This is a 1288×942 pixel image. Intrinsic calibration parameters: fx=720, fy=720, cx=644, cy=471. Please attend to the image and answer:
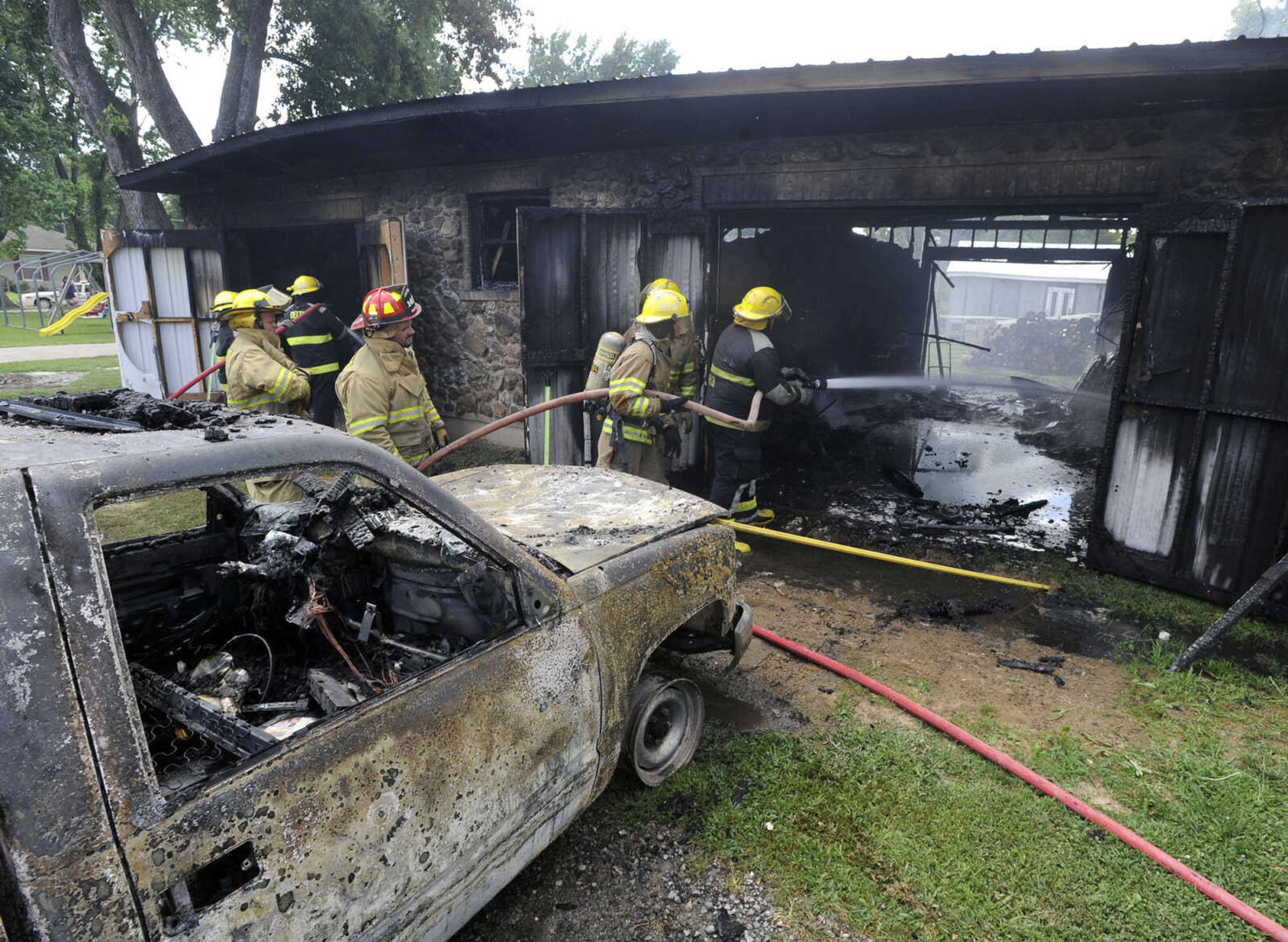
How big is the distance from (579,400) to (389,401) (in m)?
1.54

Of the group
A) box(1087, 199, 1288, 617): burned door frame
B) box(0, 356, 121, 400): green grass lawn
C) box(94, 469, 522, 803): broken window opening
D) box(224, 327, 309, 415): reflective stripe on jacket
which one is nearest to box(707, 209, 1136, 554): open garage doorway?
box(1087, 199, 1288, 617): burned door frame

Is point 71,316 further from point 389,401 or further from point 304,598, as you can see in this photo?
point 304,598

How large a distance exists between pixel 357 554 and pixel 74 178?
39.4 meters

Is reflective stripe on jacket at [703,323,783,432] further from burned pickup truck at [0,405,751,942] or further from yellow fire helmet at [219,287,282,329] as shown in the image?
yellow fire helmet at [219,287,282,329]

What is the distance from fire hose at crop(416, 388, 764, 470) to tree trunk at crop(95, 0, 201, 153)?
1038 centimetres

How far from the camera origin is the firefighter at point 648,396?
5.71 m

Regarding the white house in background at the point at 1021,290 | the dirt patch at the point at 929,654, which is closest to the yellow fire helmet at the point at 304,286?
the dirt patch at the point at 929,654

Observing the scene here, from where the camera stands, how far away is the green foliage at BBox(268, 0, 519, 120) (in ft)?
50.5

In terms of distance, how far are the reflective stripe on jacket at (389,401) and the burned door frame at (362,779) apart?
2739 mm

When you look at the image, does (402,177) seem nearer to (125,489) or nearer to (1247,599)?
(125,489)

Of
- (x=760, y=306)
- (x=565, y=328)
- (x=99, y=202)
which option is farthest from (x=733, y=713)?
(x=99, y=202)

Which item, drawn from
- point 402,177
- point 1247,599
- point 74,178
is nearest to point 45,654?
point 1247,599

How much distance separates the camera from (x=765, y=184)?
6.64 metres

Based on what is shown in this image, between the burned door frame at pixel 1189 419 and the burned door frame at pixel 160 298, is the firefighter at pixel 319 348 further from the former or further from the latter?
the burned door frame at pixel 1189 419
